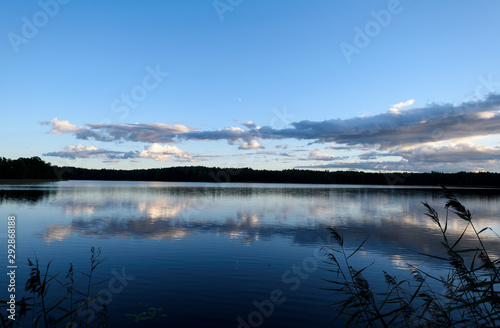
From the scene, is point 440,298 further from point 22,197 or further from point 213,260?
point 22,197

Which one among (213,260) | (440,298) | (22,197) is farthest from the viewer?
(22,197)

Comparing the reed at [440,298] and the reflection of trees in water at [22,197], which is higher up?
the reed at [440,298]

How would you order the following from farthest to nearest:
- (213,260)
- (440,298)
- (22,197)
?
1. (22,197)
2. (213,260)
3. (440,298)

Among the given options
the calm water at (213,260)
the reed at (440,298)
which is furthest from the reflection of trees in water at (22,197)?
the reed at (440,298)

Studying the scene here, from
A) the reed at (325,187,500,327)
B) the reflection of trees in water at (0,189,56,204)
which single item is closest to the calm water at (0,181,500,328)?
the reed at (325,187,500,327)

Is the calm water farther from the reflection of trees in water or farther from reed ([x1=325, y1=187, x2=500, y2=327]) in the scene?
the reflection of trees in water

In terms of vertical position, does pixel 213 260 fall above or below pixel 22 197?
below

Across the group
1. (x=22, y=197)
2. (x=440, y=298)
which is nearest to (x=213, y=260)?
→ (x=440, y=298)

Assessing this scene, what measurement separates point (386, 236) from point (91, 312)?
79.3 feet

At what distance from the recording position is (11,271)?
15320mm

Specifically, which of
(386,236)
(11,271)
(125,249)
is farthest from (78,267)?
(386,236)

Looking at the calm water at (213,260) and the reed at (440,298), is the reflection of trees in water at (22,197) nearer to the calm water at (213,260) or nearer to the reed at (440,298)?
the calm water at (213,260)

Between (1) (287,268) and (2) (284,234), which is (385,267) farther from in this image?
(2) (284,234)

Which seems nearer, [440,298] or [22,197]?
[440,298]
